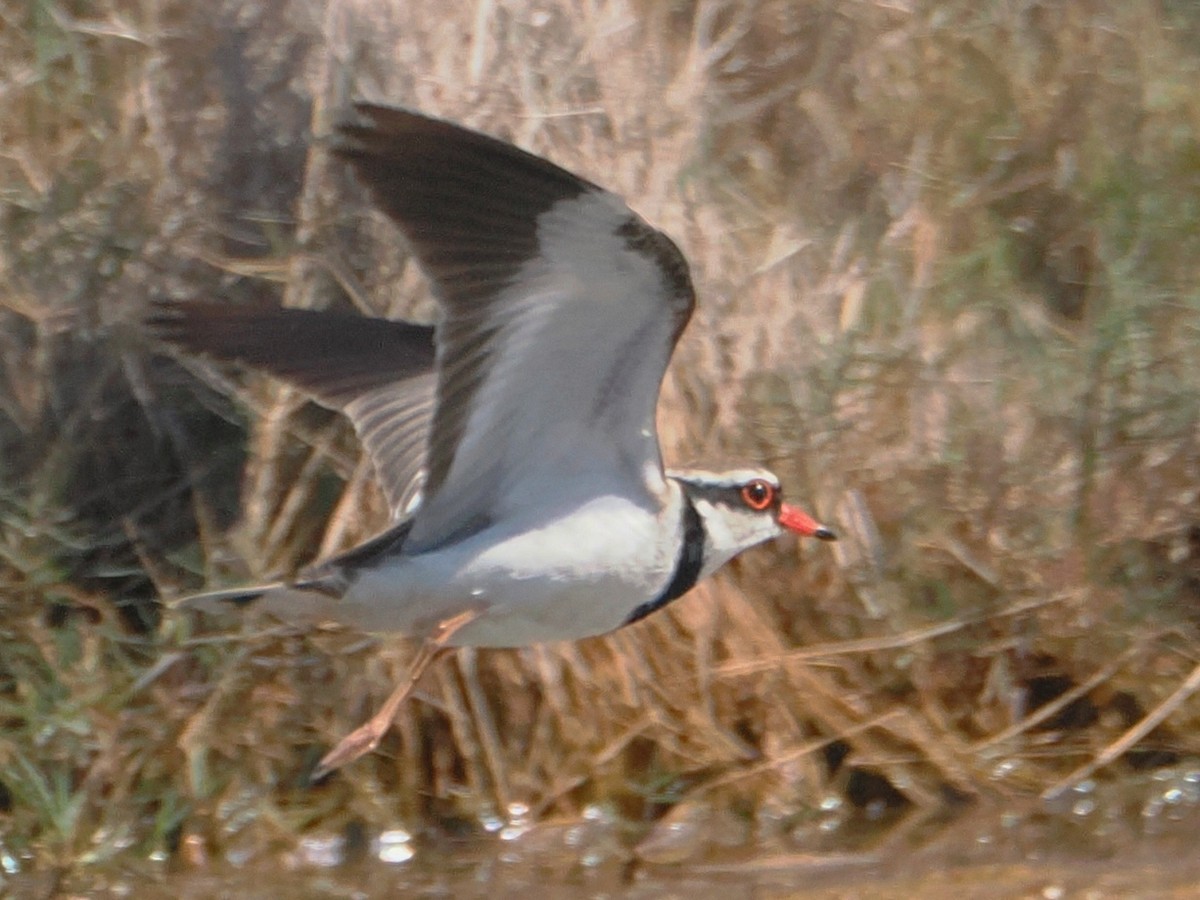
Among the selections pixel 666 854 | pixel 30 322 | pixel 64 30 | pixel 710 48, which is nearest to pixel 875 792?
pixel 666 854

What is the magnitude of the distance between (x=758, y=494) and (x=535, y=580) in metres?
0.68

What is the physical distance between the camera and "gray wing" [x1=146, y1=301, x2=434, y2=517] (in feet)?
15.2

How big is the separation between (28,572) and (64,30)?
1453mm

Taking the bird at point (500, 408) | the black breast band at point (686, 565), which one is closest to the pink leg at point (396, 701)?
the bird at point (500, 408)

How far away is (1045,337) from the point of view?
5.77 m

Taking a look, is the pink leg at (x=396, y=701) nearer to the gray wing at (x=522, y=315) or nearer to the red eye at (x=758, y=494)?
the gray wing at (x=522, y=315)

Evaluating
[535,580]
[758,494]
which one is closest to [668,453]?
[758,494]

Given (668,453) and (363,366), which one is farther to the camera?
(668,453)

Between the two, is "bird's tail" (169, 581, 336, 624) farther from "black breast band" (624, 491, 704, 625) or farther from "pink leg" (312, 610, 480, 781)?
"black breast band" (624, 491, 704, 625)

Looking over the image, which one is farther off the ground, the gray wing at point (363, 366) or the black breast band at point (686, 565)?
the gray wing at point (363, 366)

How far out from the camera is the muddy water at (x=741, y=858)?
4.68m

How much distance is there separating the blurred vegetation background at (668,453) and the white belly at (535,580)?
0.87m

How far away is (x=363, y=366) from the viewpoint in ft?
15.8

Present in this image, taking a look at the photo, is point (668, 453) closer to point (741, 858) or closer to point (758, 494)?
point (758, 494)
